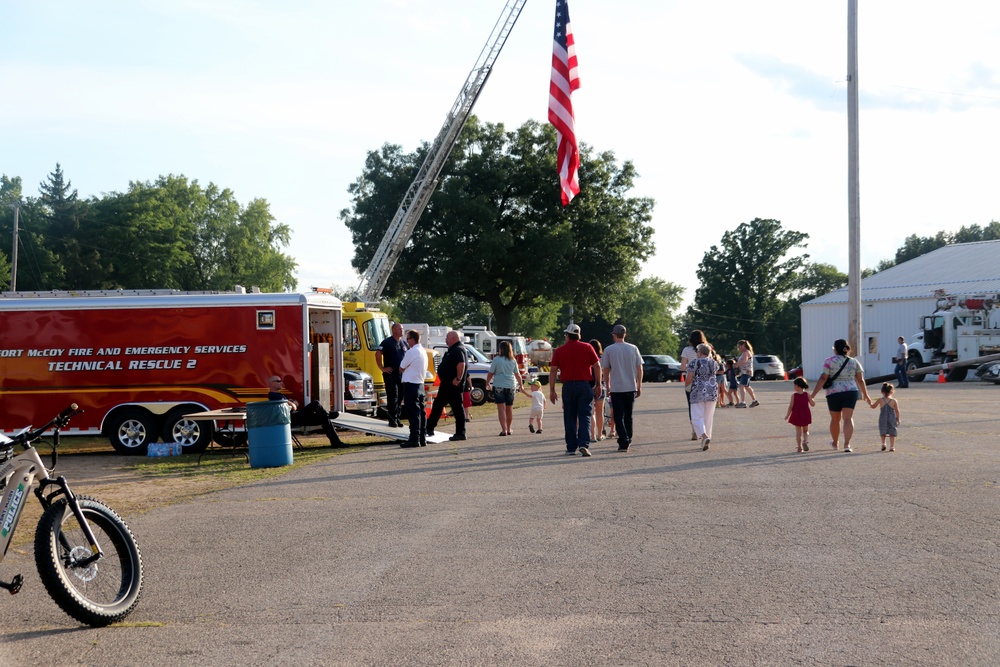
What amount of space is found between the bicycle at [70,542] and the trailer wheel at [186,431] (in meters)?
12.1

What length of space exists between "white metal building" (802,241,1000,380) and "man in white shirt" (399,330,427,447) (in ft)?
130

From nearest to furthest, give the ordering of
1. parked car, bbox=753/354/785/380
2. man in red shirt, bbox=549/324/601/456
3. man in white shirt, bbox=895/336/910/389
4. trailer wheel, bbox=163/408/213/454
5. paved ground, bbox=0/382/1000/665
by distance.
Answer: paved ground, bbox=0/382/1000/665 → man in red shirt, bbox=549/324/601/456 → trailer wheel, bbox=163/408/213/454 → man in white shirt, bbox=895/336/910/389 → parked car, bbox=753/354/785/380

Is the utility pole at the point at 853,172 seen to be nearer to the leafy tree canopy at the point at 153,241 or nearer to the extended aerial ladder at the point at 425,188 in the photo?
the extended aerial ladder at the point at 425,188

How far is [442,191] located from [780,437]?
35405mm

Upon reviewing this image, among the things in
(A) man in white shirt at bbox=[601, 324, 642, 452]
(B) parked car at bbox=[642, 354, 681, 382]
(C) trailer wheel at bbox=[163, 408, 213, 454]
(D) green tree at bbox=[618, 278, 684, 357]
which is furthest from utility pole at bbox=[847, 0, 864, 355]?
(D) green tree at bbox=[618, 278, 684, 357]

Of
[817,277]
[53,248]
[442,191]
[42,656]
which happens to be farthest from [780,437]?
[817,277]

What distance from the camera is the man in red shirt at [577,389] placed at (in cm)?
1551

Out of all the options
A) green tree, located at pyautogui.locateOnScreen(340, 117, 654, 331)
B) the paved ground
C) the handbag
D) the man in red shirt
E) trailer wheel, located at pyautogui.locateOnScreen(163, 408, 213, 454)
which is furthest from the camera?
green tree, located at pyautogui.locateOnScreen(340, 117, 654, 331)

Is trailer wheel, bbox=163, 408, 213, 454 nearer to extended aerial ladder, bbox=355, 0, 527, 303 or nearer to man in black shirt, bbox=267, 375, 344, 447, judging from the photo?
man in black shirt, bbox=267, 375, 344, 447

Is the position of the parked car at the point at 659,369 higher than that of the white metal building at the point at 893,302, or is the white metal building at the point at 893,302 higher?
the white metal building at the point at 893,302

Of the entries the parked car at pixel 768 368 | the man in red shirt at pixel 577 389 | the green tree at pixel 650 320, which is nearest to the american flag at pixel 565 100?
the man in red shirt at pixel 577 389

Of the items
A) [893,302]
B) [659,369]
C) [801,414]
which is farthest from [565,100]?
[659,369]

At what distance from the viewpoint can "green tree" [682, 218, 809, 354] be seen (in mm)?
103938

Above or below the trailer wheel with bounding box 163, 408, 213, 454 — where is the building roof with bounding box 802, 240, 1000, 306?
above
